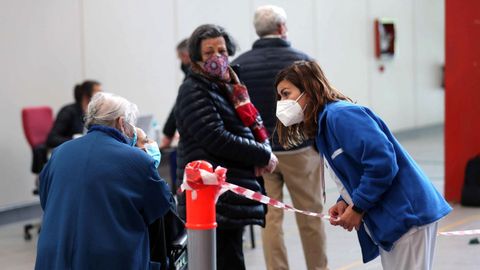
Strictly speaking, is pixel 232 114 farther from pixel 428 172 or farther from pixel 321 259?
pixel 428 172

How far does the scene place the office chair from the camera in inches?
332

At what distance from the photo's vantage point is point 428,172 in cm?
1167

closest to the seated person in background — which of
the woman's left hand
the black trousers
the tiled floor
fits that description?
the tiled floor

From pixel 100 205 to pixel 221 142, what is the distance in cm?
134

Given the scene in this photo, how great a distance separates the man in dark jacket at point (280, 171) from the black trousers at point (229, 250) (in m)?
1.00

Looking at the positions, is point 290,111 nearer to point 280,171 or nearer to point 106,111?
point 106,111

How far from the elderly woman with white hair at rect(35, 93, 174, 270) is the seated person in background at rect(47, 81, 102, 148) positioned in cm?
473

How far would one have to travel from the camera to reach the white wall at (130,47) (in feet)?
30.7

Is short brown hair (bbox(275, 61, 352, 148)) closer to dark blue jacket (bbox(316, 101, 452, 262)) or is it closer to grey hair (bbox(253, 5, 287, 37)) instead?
dark blue jacket (bbox(316, 101, 452, 262))

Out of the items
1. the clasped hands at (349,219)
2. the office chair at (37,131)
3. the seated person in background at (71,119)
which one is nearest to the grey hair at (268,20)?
the clasped hands at (349,219)

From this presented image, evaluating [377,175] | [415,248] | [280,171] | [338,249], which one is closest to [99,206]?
[377,175]

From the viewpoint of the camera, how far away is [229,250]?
481 centimetres

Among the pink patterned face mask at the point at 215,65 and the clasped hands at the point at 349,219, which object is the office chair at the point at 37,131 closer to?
the pink patterned face mask at the point at 215,65

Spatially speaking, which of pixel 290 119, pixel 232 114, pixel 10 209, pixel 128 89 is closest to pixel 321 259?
pixel 232 114
